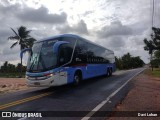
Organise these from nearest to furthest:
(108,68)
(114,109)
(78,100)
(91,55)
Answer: (114,109) → (78,100) → (91,55) → (108,68)

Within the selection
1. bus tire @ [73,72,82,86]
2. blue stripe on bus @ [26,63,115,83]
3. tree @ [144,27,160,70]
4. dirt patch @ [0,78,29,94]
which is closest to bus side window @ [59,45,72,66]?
blue stripe on bus @ [26,63,115,83]

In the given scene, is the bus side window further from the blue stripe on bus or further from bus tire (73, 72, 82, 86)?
bus tire (73, 72, 82, 86)

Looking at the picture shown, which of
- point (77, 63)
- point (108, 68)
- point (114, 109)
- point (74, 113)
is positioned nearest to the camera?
point (74, 113)

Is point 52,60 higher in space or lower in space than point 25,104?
higher

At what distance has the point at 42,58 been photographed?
643 inches

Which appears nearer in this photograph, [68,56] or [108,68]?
[68,56]

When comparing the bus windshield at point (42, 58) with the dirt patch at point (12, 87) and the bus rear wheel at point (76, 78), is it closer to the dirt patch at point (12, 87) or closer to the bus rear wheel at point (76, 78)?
the bus rear wheel at point (76, 78)

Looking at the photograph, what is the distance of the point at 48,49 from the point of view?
1664cm

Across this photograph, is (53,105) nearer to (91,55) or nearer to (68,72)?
(68,72)

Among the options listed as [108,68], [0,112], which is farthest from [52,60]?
[108,68]

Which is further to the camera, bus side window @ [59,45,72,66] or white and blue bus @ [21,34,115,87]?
bus side window @ [59,45,72,66]

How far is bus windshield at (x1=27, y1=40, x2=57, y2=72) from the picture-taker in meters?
16.0

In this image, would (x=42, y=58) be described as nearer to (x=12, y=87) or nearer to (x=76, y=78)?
(x=76, y=78)

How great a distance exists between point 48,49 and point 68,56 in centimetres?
154
